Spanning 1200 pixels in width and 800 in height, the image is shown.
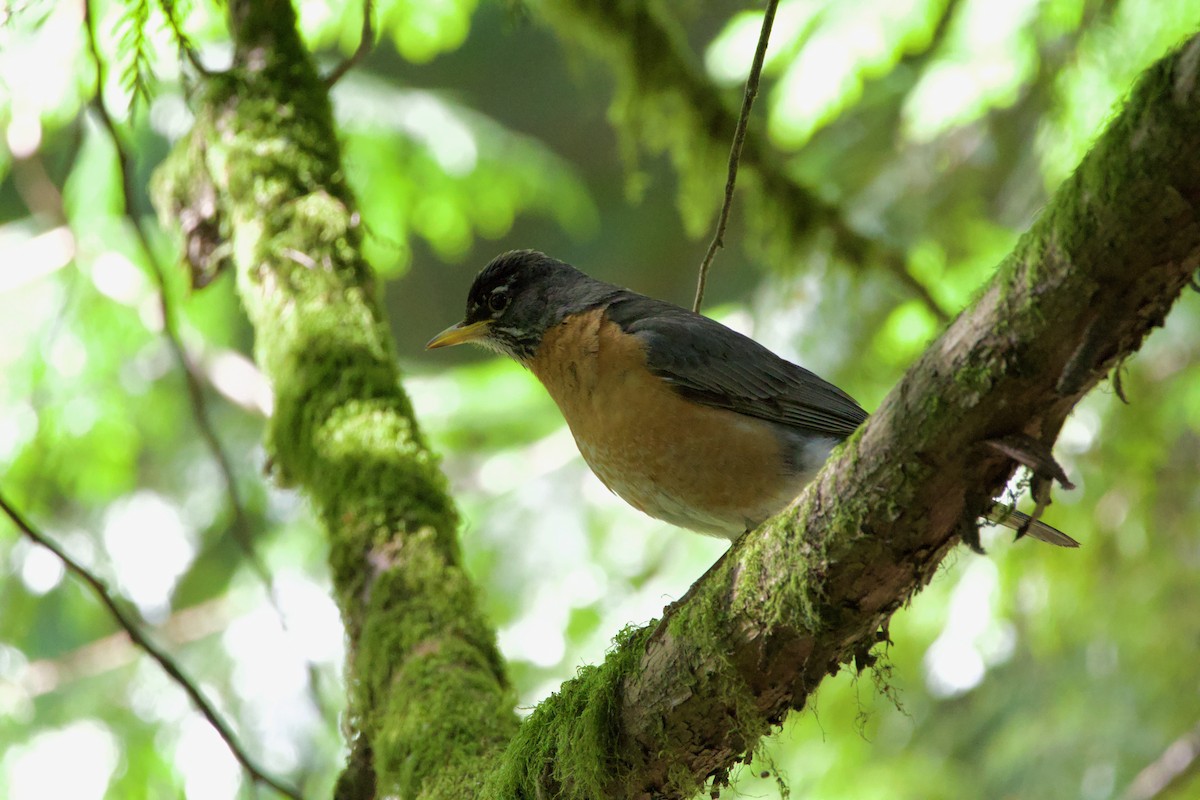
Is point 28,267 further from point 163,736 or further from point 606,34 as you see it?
point 606,34

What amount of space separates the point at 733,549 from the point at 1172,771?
4073 millimetres

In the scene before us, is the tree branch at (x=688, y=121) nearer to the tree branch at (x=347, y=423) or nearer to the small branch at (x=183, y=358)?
the tree branch at (x=347, y=423)

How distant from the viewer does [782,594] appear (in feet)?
7.02

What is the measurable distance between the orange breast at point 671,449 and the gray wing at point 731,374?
62 millimetres

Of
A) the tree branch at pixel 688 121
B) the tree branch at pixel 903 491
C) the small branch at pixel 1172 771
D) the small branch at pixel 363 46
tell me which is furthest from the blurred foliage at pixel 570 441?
the tree branch at pixel 903 491

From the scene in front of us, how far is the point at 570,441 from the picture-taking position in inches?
322

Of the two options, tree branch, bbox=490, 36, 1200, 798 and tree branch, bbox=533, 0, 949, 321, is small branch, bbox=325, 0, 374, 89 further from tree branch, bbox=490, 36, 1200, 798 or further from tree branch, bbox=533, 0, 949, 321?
tree branch, bbox=490, 36, 1200, 798

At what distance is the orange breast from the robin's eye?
0.80 metres

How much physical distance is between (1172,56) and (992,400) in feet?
1.86

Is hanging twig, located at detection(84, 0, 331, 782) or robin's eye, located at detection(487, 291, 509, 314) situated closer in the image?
hanging twig, located at detection(84, 0, 331, 782)

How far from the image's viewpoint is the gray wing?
12.8 feet

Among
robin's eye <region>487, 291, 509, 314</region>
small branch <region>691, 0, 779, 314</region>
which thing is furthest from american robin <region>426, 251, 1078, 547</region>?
small branch <region>691, 0, 779, 314</region>

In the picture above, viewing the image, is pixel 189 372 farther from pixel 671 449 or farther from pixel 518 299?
pixel 671 449

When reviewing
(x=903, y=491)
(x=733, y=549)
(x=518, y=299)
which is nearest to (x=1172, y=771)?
(x=518, y=299)
